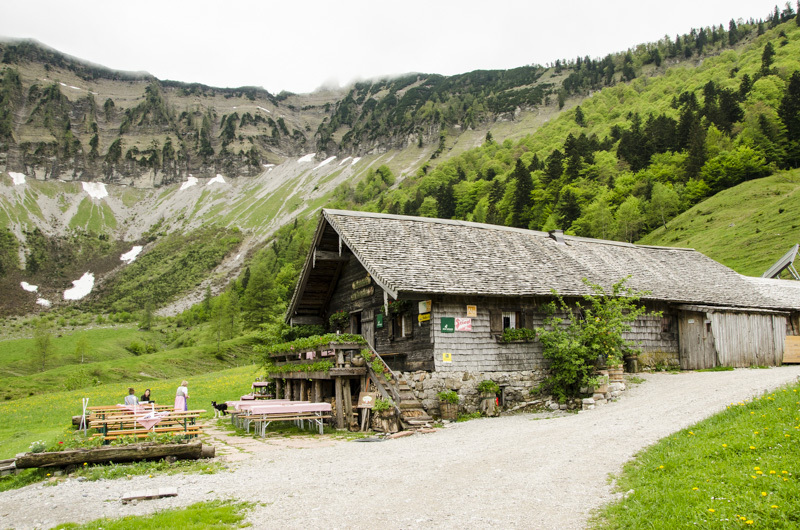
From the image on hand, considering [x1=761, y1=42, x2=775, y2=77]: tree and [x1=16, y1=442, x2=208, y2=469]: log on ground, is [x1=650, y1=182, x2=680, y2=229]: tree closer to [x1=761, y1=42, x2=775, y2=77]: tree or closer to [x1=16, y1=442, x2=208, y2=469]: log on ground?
[x1=761, y1=42, x2=775, y2=77]: tree

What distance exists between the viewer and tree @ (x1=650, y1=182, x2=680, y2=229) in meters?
75.7

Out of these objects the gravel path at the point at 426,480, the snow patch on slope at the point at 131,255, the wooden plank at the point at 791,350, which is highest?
the snow patch on slope at the point at 131,255

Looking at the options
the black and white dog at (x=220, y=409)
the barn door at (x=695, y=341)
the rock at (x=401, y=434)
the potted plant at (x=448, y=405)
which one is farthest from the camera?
the barn door at (x=695, y=341)

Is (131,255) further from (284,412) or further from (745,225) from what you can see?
(284,412)

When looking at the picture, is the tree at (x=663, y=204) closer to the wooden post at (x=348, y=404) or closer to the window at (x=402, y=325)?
the window at (x=402, y=325)

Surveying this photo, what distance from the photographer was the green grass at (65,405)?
20016mm

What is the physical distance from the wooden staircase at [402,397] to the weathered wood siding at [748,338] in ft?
51.9

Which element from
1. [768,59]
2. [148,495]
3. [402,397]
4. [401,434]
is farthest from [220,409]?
[768,59]

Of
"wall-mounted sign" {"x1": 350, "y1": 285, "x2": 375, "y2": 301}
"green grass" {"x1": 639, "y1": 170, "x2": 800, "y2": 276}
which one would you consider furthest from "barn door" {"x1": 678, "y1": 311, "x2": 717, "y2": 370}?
"green grass" {"x1": 639, "y1": 170, "x2": 800, "y2": 276}

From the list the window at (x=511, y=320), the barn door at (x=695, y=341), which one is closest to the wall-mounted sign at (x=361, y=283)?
the window at (x=511, y=320)

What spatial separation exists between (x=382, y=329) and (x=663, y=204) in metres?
66.7

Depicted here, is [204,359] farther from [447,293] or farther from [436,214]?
[436,214]

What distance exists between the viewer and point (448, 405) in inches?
717

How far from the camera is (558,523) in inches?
279
